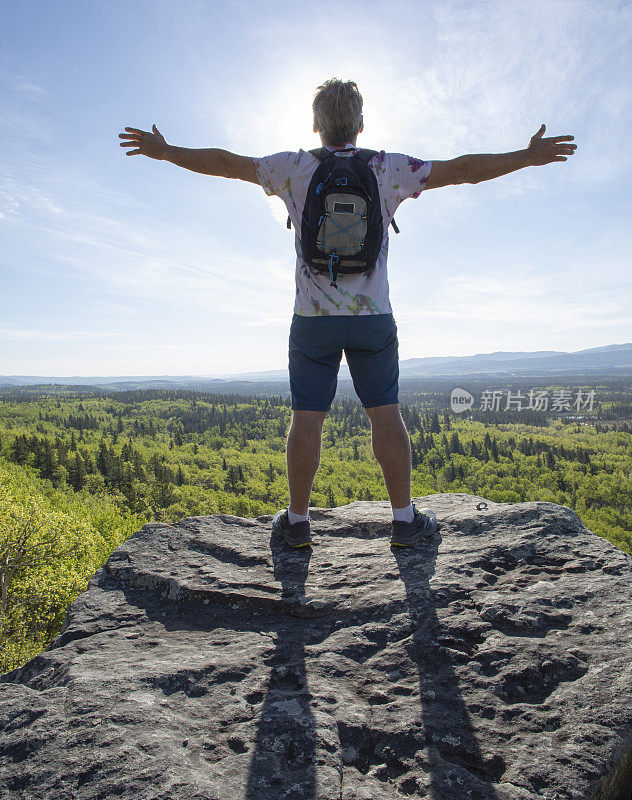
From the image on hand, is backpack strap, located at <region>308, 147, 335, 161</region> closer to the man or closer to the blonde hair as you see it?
the man

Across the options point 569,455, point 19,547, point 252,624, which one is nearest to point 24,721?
point 252,624

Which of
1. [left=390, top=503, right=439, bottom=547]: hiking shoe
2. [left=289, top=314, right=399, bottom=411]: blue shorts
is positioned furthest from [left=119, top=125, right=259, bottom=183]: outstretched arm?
[left=390, top=503, right=439, bottom=547]: hiking shoe

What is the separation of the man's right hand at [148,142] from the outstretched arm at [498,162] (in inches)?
86.5

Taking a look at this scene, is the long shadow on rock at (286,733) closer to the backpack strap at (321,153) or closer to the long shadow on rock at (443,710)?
the long shadow on rock at (443,710)

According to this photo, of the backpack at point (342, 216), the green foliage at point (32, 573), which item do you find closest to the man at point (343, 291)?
the backpack at point (342, 216)

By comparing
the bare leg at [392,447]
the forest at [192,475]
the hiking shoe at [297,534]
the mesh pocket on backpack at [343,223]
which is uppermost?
the mesh pocket on backpack at [343,223]

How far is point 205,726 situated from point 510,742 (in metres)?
1.35

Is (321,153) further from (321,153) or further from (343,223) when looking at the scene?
(343,223)

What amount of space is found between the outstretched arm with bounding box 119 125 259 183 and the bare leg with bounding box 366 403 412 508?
2.18 metres

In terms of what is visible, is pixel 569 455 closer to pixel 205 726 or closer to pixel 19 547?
pixel 19 547

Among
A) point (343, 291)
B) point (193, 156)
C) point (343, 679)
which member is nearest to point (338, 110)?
point (193, 156)

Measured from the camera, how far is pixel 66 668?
2422 mm

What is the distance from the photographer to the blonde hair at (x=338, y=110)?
346cm

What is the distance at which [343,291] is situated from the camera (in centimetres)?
348
